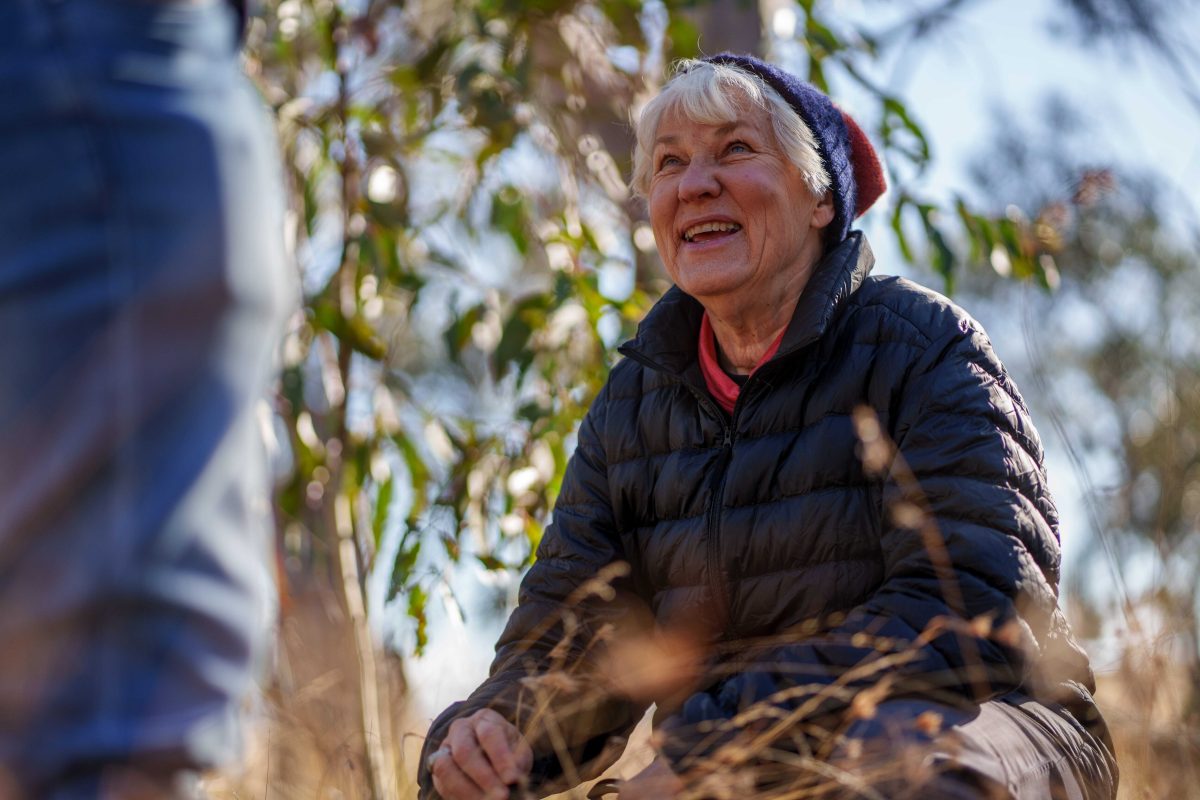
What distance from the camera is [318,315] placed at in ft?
11.5

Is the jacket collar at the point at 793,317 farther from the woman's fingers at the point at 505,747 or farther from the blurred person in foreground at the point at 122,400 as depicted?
the blurred person in foreground at the point at 122,400

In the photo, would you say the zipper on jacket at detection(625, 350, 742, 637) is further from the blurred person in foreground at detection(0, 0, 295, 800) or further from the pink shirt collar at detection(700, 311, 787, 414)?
the blurred person in foreground at detection(0, 0, 295, 800)

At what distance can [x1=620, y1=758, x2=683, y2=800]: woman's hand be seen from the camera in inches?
73.7

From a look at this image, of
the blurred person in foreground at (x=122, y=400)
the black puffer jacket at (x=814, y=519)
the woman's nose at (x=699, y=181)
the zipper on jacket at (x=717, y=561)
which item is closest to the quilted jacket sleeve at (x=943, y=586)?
the black puffer jacket at (x=814, y=519)

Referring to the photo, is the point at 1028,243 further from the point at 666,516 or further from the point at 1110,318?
the point at 1110,318

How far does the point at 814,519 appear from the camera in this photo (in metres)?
2.21

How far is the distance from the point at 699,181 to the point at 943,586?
931mm

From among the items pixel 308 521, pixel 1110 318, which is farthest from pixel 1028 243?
pixel 1110 318

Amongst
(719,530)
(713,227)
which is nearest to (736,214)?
(713,227)

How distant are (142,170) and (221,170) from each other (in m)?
0.06

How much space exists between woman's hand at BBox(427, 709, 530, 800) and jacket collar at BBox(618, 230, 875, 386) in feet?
2.27

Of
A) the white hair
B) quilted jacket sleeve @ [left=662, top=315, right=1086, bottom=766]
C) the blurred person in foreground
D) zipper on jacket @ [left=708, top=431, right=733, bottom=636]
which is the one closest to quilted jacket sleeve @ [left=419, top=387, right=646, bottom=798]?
zipper on jacket @ [left=708, top=431, right=733, bottom=636]

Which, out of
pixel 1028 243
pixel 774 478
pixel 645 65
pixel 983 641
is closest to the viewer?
pixel 983 641

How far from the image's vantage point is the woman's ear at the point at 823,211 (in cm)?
259
